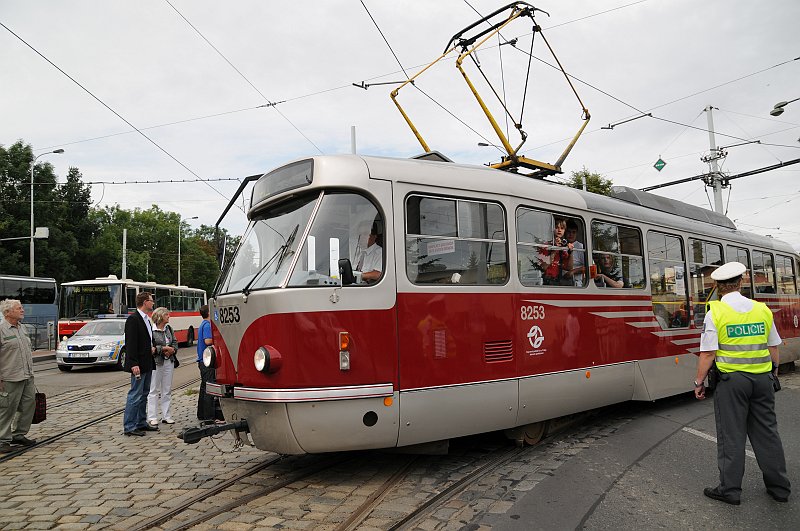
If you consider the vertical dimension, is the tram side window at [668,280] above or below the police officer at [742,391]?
above

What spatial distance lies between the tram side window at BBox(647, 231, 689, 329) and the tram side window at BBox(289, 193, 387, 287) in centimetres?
487

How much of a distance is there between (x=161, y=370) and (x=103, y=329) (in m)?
10.9

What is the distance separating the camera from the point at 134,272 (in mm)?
Answer: 51969

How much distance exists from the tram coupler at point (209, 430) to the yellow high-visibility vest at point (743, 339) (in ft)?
13.7

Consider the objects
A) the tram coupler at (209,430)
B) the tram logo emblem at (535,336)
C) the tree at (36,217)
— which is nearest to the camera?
the tram coupler at (209,430)

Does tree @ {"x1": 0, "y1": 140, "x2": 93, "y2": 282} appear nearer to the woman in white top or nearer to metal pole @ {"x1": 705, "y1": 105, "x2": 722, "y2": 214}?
the woman in white top

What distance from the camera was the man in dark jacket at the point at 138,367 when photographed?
7.56 m

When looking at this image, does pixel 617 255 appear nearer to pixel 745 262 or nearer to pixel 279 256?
pixel 279 256

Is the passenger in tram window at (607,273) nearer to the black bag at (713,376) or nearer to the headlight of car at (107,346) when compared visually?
the black bag at (713,376)

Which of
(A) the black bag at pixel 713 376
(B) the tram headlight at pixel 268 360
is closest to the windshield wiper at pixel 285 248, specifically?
(B) the tram headlight at pixel 268 360

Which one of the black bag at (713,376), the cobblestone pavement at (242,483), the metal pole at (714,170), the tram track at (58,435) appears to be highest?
the metal pole at (714,170)

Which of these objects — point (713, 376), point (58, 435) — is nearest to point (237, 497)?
point (58, 435)

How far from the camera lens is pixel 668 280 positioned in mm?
8680

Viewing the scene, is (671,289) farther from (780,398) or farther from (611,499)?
(611,499)
